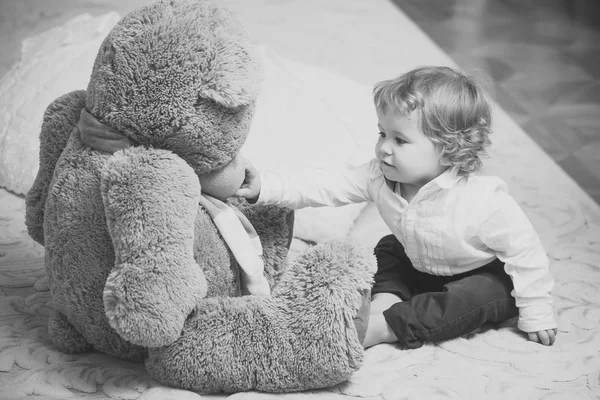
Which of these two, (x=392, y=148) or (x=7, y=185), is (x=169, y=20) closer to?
(x=392, y=148)

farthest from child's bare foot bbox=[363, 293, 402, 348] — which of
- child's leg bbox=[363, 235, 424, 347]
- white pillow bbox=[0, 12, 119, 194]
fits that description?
white pillow bbox=[0, 12, 119, 194]

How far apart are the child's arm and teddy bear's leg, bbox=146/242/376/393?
26cm

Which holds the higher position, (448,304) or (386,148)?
(386,148)

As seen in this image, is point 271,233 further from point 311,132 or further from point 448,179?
point 311,132

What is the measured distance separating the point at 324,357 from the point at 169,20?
1.71 feet

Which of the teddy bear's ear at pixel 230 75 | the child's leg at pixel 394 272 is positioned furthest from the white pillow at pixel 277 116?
the teddy bear's ear at pixel 230 75

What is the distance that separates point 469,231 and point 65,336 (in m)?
0.67

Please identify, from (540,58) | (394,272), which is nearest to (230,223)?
(394,272)

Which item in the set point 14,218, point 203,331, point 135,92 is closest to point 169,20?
point 135,92

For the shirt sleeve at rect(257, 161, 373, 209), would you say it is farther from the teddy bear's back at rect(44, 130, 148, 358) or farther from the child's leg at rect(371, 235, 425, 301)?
the teddy bear's back at rect(44, 130, 148, 358)

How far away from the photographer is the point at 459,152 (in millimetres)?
1329

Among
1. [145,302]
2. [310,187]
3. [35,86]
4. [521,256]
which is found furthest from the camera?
[35,86]

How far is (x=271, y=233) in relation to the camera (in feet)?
4.52

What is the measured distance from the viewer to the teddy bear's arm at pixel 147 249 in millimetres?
1040
